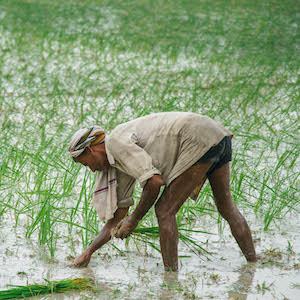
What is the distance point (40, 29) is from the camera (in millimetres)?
10555

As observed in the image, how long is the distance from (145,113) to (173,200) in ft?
8.04

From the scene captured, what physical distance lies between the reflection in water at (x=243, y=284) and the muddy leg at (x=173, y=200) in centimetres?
38

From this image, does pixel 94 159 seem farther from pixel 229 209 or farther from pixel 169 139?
pixel 229 209

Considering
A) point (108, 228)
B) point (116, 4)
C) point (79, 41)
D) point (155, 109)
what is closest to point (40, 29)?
point (79, 41)

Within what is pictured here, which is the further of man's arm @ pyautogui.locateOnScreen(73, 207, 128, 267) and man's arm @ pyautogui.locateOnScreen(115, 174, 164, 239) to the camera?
man's arm @ pyautogui.locateOnScreen(73, 207, 128, 267)

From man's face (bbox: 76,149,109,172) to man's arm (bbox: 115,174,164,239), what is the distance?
0.94ft

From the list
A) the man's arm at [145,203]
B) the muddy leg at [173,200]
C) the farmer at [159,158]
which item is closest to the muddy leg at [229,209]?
the farmer at [159,158]

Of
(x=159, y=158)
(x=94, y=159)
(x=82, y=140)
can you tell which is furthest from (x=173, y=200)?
(x=82, y=140)

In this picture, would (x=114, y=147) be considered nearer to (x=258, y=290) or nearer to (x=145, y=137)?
(x=145, y=137)

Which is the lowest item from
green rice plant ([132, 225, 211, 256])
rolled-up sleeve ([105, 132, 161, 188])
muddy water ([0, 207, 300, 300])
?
muddy water ([0, 207, 300, 300])

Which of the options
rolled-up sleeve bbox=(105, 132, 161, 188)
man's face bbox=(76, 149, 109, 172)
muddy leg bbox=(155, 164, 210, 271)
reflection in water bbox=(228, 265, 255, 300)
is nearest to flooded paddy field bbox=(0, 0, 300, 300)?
reflection in water bbox=(228, 265, 255, 300)

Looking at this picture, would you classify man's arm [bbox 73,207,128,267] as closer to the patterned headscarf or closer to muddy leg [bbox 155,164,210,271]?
muddy leg [bbox 155,164,210,271]

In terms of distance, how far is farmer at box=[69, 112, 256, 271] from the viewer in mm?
2941

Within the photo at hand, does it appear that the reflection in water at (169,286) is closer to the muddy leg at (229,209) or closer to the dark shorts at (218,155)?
the muddy leg at (229,209)
